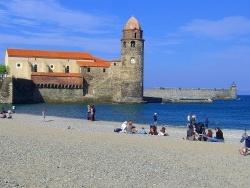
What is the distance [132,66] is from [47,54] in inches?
575

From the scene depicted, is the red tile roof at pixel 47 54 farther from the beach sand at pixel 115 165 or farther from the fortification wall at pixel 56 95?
the beach sand at pixel 115 165

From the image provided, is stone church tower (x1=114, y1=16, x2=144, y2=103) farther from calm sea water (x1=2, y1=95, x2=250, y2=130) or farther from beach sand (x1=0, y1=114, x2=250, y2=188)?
beach sand (x1=0, y1=114, x2=250, y2=188)

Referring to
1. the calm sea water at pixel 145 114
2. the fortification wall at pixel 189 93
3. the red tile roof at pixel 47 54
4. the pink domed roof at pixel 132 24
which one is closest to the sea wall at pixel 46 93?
the calm sea water at pixel 145 114

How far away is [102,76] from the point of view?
61.4m

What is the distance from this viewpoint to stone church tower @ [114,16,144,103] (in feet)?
190

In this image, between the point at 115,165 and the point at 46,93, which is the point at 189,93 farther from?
the point at 115,165

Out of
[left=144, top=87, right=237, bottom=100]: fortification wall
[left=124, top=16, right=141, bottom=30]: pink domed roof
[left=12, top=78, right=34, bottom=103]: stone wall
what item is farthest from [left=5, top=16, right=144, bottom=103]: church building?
[left=144, top=87, right=237, bottom=100]: fortification wall

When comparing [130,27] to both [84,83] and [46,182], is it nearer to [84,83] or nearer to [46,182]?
[84,83]

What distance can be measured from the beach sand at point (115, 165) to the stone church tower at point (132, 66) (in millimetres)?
42869

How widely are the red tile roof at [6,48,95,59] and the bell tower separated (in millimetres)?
10894

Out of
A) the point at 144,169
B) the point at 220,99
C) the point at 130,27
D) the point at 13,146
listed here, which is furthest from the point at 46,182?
the point at 220,99

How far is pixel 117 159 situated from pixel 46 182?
3175 mm

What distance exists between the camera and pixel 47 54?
6575 cm

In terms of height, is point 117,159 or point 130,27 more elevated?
point 130,27
